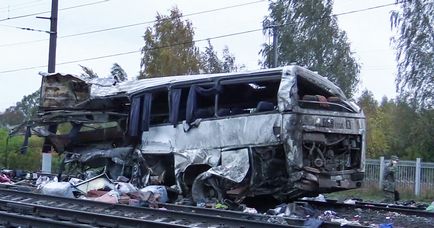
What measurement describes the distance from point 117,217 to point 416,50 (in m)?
29.6

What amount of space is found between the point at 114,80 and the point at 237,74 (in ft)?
15.1

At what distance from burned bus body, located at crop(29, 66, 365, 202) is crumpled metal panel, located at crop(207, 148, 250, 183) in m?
0.02

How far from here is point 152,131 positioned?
1516 centimetres

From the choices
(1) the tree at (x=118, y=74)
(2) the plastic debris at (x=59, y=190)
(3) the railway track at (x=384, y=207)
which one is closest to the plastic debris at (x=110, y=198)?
(2) the plastic debris at (x=59, y=190)

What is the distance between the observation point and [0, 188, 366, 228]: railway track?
980cm

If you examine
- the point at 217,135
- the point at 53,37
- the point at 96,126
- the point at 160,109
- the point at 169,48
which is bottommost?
the point at 217,135

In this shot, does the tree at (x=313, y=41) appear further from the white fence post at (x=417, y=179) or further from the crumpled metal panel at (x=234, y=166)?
the crumpled metal panel at (x=234, y=166)

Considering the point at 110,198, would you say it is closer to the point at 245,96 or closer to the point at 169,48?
the point at 245,96

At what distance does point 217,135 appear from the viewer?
13625mm

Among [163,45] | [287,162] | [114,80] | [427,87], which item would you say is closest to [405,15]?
[427,87]

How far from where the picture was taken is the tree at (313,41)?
144 feet

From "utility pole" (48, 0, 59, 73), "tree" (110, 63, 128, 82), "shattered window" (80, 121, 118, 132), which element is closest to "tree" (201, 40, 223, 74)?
"tree" (110, 63, 128, 82)

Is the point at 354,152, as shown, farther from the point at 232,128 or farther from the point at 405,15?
the point at 405,15

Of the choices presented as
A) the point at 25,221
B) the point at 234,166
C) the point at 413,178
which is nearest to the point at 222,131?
the point at 234,166
